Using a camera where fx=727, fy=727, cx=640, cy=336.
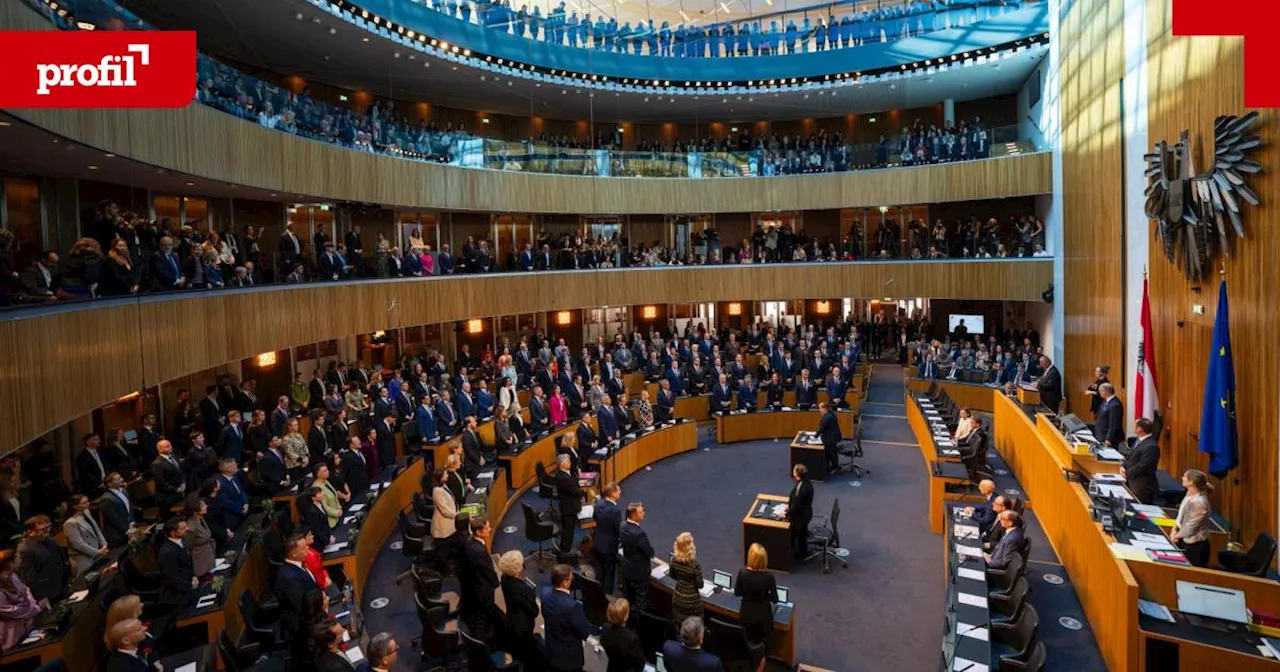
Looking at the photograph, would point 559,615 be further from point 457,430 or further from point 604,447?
point 457,430

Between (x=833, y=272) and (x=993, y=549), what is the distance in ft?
53.4

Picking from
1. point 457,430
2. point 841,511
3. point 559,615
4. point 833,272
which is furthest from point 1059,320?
point 559,615

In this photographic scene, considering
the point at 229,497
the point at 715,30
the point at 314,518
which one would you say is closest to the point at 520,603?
the point at 314,518

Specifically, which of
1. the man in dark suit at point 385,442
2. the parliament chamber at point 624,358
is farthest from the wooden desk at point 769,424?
the man in dark suit at point 385,442

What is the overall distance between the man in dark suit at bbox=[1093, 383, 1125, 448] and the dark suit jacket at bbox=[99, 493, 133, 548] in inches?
497

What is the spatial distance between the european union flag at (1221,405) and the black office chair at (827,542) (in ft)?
13.7

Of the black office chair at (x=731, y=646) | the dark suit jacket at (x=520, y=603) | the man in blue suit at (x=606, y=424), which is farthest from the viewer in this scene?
the man in blue suit at (x=606, y=424)

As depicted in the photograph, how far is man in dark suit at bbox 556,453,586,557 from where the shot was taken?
1022 centimetres

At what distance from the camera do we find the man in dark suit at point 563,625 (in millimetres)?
6277

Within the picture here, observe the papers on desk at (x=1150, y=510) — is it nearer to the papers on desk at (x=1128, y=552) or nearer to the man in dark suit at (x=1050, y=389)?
the papers on desk at (x=1128, y=552)

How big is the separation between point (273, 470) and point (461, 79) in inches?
528

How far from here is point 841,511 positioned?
39.5 feet

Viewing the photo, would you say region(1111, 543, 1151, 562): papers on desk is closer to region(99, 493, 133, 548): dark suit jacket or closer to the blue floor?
the blue floor

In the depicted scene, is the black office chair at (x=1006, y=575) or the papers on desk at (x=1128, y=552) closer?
the papers on desk at (x=1128, y=552)
